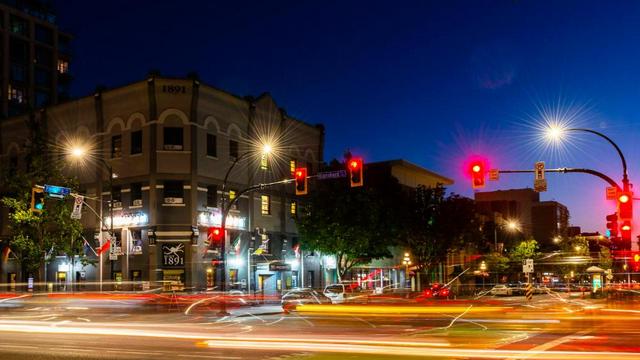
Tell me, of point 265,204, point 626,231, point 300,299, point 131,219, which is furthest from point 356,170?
point 265,204

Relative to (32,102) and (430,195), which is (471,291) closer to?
(430,195)

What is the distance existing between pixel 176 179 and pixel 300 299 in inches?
606

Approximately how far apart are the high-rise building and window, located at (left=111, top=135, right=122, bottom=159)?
4640 cm

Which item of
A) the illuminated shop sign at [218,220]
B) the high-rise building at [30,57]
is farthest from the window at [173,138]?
the high-rise building at [30,57]

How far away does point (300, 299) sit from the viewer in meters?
31.9

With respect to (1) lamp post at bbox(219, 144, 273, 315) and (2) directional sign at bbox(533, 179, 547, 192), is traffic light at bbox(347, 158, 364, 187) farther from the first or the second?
(1) lamp post at bbox(219, 144, 273, 315)

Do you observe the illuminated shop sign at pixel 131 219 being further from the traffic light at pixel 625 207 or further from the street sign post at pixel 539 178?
the traffic light at pixel 625 207

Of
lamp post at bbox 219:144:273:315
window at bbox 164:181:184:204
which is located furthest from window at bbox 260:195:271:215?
window at bbox 164:181:184:204

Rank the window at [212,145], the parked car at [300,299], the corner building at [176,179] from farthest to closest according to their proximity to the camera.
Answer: the window at [212,145] → the corner building at [176,179] → the parked car at [300,299]

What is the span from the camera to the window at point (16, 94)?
89.7m

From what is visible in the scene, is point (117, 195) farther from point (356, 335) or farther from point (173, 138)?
point (356, 335)

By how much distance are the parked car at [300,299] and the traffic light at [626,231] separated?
13.3m

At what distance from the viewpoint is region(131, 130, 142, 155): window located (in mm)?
44656

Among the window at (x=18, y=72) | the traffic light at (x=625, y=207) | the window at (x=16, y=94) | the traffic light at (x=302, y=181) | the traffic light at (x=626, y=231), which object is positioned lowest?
the traffic light at (x=626, y=231)
